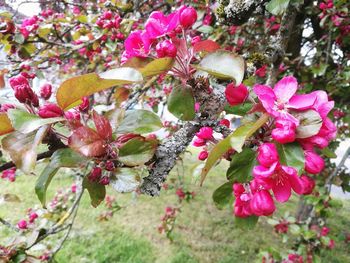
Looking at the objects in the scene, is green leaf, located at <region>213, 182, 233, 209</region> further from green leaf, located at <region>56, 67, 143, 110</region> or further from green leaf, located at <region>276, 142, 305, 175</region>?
green leaf, located at <region>56, 67, 143, 110</region>

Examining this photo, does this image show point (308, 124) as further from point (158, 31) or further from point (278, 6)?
point (278, 6)

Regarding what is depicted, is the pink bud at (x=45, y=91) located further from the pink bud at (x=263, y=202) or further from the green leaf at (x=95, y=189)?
the pink bud at (x=263, y=202)

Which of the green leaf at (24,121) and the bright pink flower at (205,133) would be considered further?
the bright pink flower at (205,133)

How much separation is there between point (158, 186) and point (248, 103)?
0.30m

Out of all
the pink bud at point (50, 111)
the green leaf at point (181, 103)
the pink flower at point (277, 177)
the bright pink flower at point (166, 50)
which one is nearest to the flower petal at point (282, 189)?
the pink flower at point (277, 177)

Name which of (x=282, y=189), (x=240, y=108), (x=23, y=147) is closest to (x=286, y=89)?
(x=240, y=108)

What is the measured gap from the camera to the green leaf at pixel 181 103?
33.0 inches

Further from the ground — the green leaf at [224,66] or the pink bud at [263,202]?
the green leaf at [224,66]

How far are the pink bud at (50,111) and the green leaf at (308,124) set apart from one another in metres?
0.48

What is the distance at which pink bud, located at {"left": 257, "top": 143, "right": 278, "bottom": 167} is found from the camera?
71cm

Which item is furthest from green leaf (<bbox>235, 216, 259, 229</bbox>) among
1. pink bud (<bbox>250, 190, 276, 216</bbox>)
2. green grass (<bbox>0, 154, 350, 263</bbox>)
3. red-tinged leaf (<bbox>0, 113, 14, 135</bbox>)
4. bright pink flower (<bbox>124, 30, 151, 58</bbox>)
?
green grass (<bbox>0, 154, 350, 263</bbox>)

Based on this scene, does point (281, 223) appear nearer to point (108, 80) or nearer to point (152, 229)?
point (152, 229)

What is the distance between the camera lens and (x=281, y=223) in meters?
2.89

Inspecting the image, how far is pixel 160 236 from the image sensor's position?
442 centimetres
